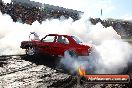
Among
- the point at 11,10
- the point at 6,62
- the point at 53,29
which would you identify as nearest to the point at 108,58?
the point at 6,62

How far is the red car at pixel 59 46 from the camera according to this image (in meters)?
12.6

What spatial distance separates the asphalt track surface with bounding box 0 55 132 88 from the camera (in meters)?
8.49

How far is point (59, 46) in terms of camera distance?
43.1ft

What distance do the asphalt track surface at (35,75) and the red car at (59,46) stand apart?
0.58m

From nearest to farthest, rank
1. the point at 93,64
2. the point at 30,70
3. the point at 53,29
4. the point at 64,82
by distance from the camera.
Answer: the point at 64,82 < the point at 30,70 < the point at 93,64 < the point at 53,29

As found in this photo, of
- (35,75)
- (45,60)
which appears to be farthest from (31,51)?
(35,75)

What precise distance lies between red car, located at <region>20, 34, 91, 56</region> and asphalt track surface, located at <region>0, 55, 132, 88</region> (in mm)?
578

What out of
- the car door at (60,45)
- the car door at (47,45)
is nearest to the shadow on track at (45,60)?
the car door at (47,45)

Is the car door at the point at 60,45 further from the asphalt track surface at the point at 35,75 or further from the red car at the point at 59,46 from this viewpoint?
the asphalt track surface at the point at 35,75

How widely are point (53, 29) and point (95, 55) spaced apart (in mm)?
14055

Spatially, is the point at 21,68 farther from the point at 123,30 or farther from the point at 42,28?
the point at 123,30

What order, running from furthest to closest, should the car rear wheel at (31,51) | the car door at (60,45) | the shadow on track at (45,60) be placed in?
the car rear wheel at (31,51) → the car door at (60,45) → the shadow on track at (45,60)

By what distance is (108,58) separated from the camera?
504 inches

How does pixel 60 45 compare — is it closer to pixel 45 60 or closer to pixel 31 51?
pixel 45 60
